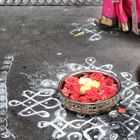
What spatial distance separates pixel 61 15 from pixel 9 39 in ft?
3.46

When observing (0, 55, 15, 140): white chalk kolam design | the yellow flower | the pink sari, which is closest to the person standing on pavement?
the pink sari

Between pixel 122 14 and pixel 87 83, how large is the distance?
5.51 ft

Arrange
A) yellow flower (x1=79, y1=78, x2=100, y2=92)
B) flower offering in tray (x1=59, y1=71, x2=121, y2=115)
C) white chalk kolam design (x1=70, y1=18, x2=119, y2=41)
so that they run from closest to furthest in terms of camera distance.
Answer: flower offering in tray (x1=59, y1=71, x2=121, y2=115)
yellow flower (x1=79, y1=78, x2=100, y2=92)
white chalk kolam design (x1=70, y1=18, x2=119, y2=41)

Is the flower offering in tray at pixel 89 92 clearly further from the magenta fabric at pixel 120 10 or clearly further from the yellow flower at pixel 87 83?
the magenta fabric at pixel 120 10

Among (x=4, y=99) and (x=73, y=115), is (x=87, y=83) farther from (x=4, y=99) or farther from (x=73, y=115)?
(x=4, y=99)

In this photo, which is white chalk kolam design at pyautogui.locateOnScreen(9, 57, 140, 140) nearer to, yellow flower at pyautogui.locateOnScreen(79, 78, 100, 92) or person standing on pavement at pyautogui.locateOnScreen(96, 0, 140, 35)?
yellow flower at pyautogui.locateOnScreen(79, 78, 100, 92)

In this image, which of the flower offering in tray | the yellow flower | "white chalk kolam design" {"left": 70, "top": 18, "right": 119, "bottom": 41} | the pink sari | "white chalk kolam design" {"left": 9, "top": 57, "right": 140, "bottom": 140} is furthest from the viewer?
"white chalk kolam design" {"left": 70, "top": 18, "right": 119, "bottom": 41}

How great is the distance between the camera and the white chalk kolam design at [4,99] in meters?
3.17

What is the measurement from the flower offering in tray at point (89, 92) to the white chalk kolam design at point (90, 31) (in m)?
1.33

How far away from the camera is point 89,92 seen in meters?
3.37

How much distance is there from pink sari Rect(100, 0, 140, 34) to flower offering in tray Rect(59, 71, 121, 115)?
1414 millimetres

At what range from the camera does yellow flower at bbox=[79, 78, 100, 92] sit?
3441mm

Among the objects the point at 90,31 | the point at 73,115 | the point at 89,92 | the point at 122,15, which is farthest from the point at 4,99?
the point at 122,15

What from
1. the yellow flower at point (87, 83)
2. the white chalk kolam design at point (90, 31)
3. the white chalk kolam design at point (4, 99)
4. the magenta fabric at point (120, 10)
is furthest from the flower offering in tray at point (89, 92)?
the magenta fabric at point (120, 10)
